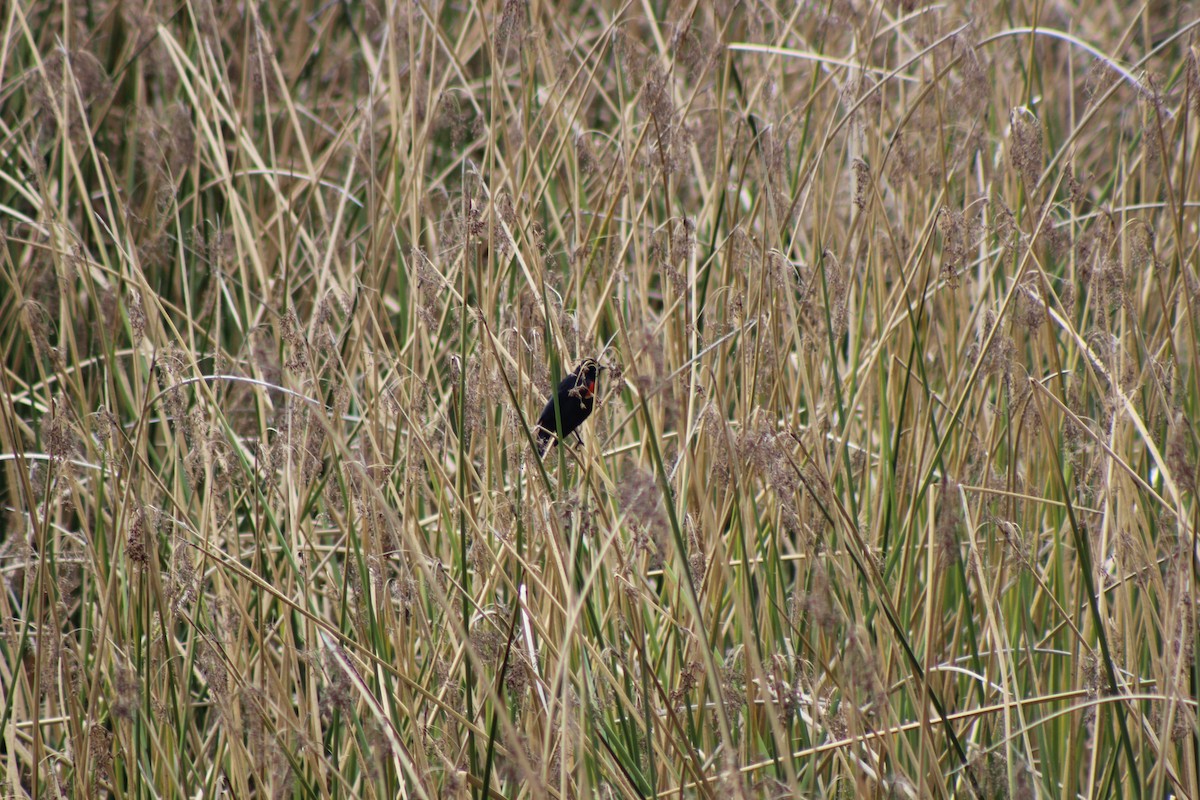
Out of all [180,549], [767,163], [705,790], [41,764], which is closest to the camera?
[705,790]

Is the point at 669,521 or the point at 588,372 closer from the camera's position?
the point at 669,521

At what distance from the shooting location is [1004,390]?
167cm

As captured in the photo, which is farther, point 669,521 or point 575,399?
point 575,399

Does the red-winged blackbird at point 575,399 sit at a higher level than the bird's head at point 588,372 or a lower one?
lower

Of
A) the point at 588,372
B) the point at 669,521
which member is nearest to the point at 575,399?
the point at 588,372

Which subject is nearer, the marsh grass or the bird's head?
the marsh grass

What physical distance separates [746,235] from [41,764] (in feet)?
4.33

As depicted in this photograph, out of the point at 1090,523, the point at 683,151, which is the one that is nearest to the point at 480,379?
the point at 683,151

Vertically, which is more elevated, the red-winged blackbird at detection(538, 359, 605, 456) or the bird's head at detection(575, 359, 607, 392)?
the bird's head at detection(575, 359, 607, 392)

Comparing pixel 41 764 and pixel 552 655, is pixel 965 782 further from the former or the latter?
pixel 41 764

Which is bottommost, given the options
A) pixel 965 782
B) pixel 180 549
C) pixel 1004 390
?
pixel 965 782

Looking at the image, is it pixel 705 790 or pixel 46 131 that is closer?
pixel 705 790

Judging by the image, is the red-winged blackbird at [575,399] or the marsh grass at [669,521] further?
the red-winged blackbird at [575,399]

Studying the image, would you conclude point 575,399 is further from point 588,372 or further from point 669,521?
point 669,521
